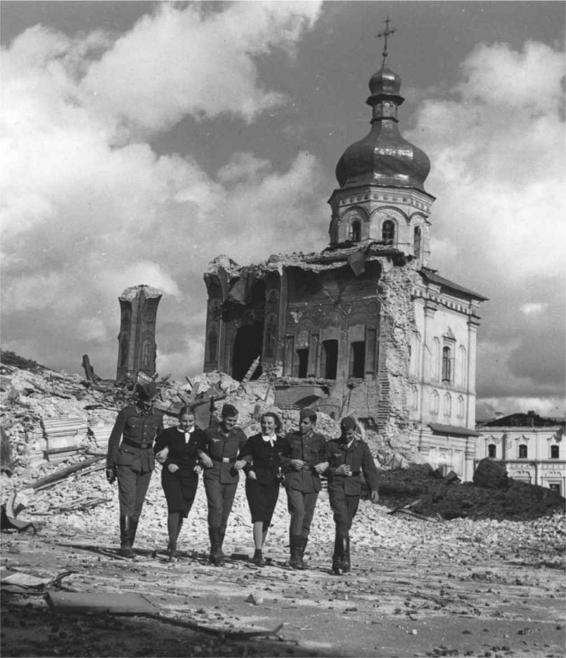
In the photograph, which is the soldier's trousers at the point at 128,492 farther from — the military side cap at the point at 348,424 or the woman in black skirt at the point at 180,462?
the military side cap at the point at 348,424

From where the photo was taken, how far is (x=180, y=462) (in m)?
9.41

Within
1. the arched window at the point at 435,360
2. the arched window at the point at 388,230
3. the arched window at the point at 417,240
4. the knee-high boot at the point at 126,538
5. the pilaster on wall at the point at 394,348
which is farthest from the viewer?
the arched window at the point at 417,240

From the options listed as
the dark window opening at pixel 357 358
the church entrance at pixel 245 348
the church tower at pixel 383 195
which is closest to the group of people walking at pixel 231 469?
the dark window opening at pixel 357 358

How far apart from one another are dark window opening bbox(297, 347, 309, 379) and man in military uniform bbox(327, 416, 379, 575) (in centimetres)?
2438

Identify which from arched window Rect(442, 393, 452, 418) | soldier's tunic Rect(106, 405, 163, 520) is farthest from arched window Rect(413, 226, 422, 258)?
soldier's tunic Rect(106, 405, 163, 520)

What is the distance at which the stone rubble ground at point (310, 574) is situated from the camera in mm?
5547

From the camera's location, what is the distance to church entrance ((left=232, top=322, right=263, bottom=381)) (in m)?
36.4

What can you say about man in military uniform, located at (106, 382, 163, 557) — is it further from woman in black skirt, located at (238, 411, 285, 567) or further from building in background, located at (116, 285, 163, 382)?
building in background, located at (116, 285, 163, 382)

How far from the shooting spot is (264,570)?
8.93 m

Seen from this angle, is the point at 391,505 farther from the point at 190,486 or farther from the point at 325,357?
the point at 325,357

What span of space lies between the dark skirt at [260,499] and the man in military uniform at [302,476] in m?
0.22

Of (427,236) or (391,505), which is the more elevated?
(427,236)

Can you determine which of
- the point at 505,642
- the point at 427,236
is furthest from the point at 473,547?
the point at 427,236

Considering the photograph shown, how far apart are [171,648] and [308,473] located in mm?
4532
